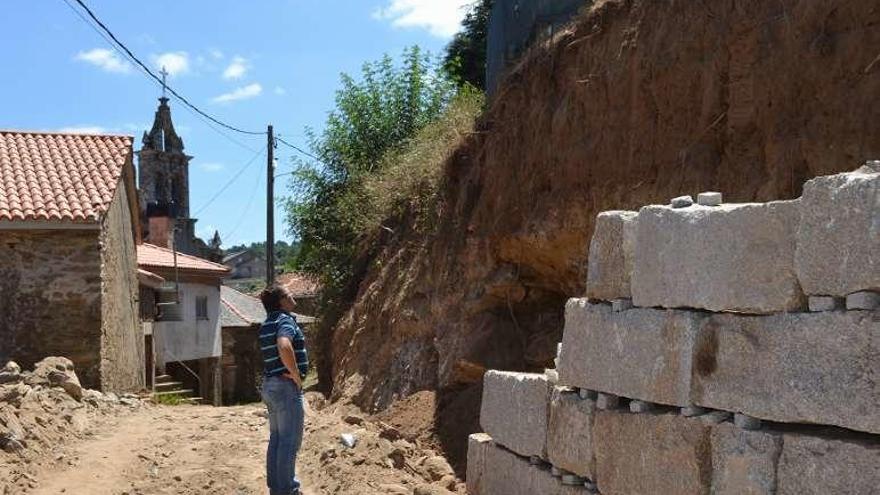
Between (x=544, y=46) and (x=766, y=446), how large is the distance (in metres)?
8.98

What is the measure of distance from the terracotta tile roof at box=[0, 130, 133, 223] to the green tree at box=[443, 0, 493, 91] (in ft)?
38.5

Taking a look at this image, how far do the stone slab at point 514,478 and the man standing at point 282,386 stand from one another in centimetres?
151

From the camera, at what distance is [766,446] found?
3.66m

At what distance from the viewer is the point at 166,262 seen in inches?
1052

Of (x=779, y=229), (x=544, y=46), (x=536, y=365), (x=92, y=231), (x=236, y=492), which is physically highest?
(x=544, y=46)

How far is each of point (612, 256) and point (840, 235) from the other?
161 cm

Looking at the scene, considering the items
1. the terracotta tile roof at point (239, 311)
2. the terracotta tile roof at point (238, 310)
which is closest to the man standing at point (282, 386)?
the terracotta tile roof at point (239, 311)

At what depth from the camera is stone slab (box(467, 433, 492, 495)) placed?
20.6 ft

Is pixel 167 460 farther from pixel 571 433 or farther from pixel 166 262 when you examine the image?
pixel 166 262

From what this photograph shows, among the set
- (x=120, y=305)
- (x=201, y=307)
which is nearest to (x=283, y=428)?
(x=120, y=305)

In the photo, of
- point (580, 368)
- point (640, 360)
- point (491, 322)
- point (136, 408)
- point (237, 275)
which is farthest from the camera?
point (237, 275)

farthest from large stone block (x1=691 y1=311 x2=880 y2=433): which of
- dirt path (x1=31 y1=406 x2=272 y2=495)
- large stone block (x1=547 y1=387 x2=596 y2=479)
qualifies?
dirt path (x1=31 y1=406 x2=272 y2=495)

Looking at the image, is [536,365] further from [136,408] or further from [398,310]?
[136,408]

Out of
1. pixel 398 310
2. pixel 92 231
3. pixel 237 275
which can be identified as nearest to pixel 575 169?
pixel 398 310
